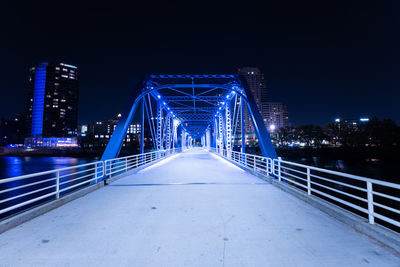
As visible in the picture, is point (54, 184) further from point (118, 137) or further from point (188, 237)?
point (188, 237)

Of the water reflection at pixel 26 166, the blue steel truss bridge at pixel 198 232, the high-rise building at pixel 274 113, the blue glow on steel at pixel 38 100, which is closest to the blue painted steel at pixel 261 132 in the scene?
the blue steel truss bridge at pixel 198 232

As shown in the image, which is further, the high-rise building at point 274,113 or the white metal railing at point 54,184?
the high-rise building at point 274,113

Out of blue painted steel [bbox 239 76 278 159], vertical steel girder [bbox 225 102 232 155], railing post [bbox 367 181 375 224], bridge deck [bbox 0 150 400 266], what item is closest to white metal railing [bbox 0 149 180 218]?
bridge deck [bbox 0 150 400 266]

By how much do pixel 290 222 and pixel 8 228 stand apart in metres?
5.61

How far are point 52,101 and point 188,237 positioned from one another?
180281 mm

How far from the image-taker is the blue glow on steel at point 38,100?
439 feet

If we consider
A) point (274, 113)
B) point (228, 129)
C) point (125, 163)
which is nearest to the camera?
point (125, 163)

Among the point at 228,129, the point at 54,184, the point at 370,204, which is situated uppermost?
the point at 228,129

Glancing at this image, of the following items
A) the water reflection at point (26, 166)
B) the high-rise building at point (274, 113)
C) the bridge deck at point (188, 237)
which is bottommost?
the water reflection at point (26, 166)

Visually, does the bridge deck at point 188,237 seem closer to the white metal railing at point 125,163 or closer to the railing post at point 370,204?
the railing post at point 370,204

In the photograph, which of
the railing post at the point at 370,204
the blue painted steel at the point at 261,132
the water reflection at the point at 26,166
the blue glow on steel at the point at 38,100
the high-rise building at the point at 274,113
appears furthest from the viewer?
the high-rise building at the point at 274,113

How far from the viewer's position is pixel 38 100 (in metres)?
141

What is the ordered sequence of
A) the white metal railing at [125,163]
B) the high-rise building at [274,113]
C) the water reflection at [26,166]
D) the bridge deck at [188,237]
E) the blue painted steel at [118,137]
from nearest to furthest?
1. the bridge deck at [188,237]
2. the white metal railing at [125,163]
3. the blue painted steel at [118,137]
4. the water reflection at [26,166]
5. the high-rise building at [274,113]

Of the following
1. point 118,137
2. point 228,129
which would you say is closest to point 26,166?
point 228,129
